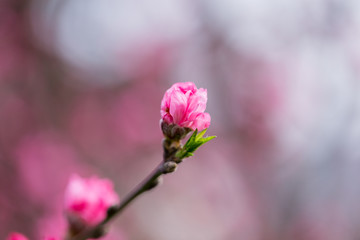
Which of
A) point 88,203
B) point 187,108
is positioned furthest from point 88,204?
point 187,108

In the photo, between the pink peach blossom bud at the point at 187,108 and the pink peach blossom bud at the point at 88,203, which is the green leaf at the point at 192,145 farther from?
the pink peach blossom bud at the point at 88,203

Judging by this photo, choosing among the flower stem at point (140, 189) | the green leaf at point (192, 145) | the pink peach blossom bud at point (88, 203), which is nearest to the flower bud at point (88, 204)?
the pink peach blossom bud at point (88, 203)

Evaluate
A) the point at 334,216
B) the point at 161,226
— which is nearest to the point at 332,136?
the point at 334,216

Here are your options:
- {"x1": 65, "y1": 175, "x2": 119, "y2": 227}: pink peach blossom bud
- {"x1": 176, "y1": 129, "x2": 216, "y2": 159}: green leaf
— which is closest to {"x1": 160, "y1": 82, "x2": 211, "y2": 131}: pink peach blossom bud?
{"x1": 176, "y1": 129, "x2": 216, "y2": 159}: green leaf

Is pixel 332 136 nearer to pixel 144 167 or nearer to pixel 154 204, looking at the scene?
pixel 144 167

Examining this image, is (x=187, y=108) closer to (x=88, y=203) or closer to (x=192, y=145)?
(x=192, y=145)

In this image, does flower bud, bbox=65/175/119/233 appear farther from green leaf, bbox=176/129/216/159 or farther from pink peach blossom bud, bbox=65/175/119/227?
green leaf, bbox=176/129/216/159
